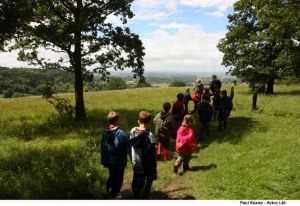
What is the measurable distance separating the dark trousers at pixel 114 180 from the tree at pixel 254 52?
34.5m

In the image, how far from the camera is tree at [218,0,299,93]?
44.3 m

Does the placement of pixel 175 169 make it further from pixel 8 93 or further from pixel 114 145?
pixel 8 93

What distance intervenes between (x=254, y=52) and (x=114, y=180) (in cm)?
3760

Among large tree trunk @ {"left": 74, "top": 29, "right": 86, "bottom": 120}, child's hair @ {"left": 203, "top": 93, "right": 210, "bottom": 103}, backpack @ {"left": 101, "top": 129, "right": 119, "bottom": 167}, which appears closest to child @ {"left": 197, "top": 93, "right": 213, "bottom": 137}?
child's hair @ {"left": 203, "top": 93, "right": 210, "bottom": 103}

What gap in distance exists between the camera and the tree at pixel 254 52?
44.3 m

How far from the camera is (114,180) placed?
11141 mm

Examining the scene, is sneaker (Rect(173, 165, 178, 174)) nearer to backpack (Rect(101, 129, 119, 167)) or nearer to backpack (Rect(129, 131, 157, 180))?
backpack (Rect(129, 131, 157, 180))

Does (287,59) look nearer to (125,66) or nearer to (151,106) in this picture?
(151,106)

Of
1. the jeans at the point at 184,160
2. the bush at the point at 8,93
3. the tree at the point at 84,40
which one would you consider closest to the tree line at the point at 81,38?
the tree at the point at 84,40

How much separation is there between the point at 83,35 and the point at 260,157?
14555mm

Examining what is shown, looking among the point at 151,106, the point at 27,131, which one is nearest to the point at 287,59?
the point at 151,106

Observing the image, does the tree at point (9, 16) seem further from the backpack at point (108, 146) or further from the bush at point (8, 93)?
the bush at point (8, 93)

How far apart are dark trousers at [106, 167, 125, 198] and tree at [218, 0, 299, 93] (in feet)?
113

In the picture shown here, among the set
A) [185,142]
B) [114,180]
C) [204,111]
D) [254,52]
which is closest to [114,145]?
[114,180]
